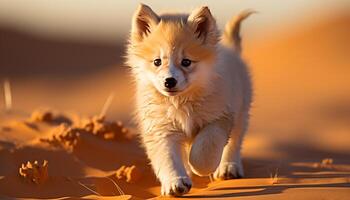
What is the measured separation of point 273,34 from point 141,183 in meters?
21.0

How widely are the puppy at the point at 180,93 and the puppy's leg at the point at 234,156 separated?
504mm

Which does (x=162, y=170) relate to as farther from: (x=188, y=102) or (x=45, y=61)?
(x=45, y=61)

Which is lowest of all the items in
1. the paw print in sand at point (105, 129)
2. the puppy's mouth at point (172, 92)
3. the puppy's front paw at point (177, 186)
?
the puppy's front paw at point (177, 186)

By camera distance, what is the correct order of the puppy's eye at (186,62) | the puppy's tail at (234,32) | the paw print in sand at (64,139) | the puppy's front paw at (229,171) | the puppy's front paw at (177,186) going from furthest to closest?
the puppy's tail at (234,32), the paw print in sand at (64,139), the puppy's front paw at (229,171), the puppy's eye at (186,62), the puppy's front paw at (177,186)

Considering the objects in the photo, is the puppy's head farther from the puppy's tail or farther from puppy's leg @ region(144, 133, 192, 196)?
the puppy's tail

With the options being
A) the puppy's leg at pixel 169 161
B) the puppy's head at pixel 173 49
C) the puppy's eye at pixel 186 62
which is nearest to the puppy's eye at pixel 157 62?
the puppy's head at pixel 173 49

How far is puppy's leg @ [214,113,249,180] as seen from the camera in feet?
21.0

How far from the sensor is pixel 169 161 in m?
5.40

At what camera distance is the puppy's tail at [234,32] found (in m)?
7.36

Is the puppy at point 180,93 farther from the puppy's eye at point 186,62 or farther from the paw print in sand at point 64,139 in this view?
the paw print in sand at point 64,139

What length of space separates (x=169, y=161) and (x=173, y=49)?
33.3 inches

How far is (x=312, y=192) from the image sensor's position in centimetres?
502

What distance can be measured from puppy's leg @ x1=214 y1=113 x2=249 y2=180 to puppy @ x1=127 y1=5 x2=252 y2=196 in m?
0.50

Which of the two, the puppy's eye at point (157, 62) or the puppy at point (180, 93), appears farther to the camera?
the puppy's eye at point (157, 62)
